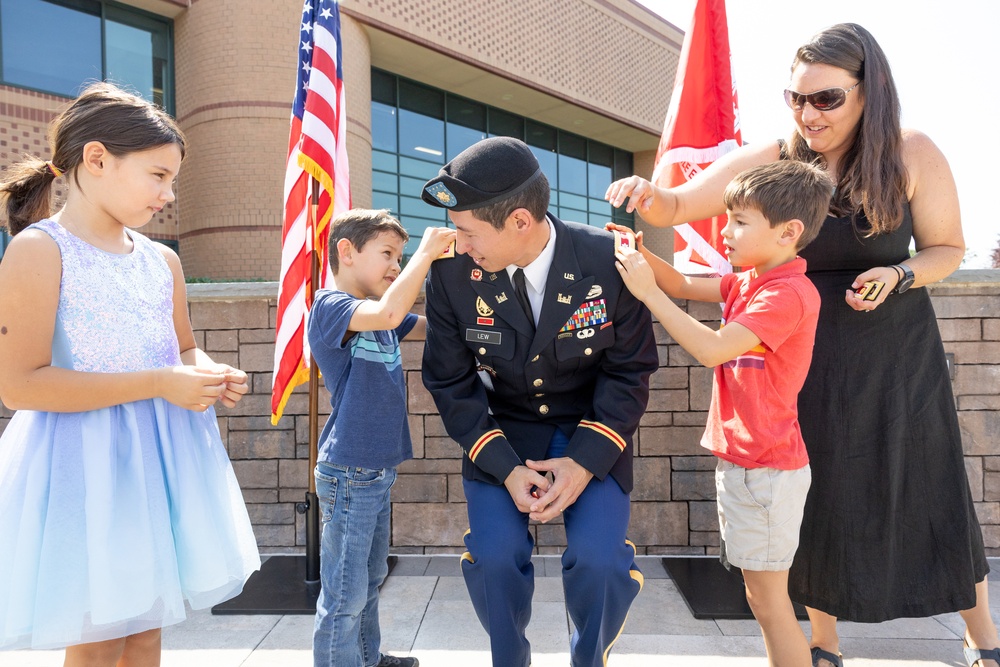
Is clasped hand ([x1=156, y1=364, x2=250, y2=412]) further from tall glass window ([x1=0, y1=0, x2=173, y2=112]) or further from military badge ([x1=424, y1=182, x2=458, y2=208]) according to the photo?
tall glass window ([x1=0, y1=0, x2=173, y2=112])

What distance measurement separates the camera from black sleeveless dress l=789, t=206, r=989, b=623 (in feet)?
7.58

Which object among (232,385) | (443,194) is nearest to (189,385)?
(232,385)

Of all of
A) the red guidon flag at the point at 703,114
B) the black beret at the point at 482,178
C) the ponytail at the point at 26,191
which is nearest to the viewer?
the ponytail at the point at 26,191

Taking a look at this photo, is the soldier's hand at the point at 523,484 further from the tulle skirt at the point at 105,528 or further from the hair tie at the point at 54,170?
the hair tie at the point at 54,170

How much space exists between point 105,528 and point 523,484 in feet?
3.93

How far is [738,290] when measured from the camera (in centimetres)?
233

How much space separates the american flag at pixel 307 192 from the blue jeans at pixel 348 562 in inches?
46.7

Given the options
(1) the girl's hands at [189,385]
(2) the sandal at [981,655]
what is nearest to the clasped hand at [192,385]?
(1) the girl's hands at [189,385]

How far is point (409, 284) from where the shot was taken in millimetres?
2236

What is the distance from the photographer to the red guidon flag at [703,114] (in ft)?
12.9

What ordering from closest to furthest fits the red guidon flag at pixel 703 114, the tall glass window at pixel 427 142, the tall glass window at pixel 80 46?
1. the red guidon flag at pixel 703 114
2. the tall glass window at pixel 80 46
3. the tall glass window at pixel 427 142

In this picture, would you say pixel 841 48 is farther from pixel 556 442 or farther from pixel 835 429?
pixel 556 442

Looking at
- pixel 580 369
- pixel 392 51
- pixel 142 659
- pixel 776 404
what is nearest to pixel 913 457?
pixel 776 404

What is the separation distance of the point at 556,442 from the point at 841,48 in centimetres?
171
